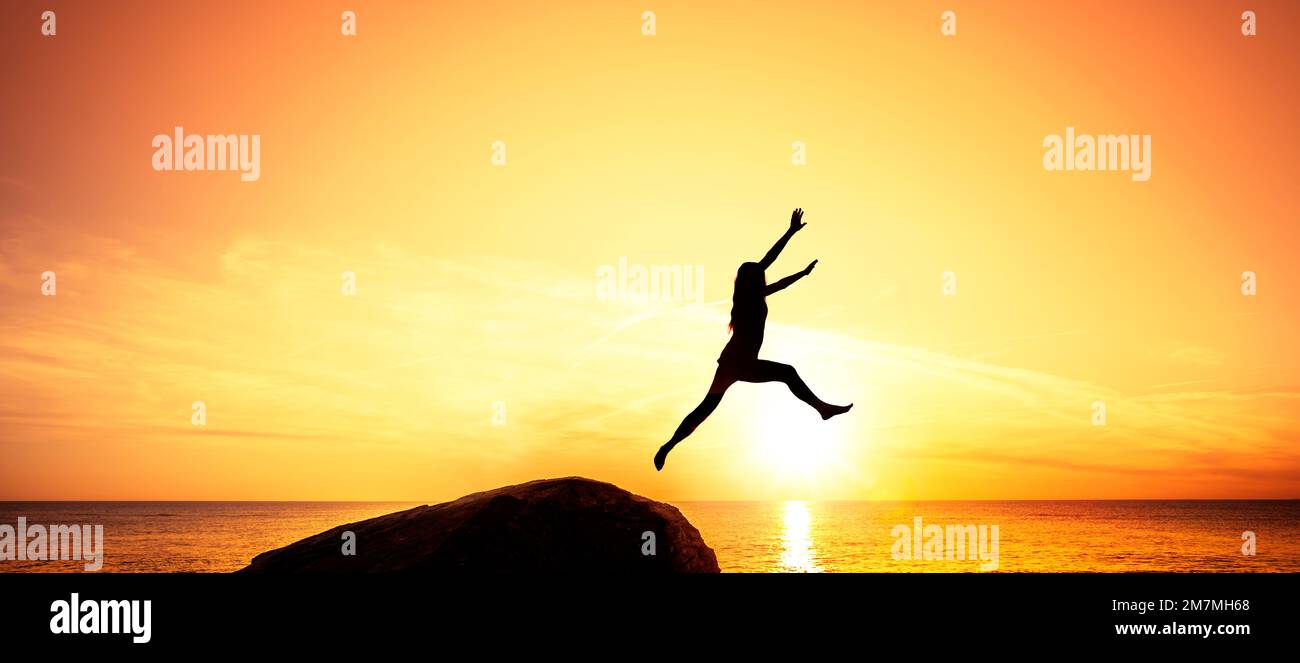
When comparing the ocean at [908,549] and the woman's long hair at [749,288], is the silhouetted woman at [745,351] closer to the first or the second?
the woman's long hair at [749,288]

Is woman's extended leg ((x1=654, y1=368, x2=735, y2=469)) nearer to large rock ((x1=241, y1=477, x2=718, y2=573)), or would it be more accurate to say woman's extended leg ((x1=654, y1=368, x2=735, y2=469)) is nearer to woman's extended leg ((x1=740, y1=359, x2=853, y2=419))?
woman's extended leg ((x1=740, y1=359, x2=853, y2=419))

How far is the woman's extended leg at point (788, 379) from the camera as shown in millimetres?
8938

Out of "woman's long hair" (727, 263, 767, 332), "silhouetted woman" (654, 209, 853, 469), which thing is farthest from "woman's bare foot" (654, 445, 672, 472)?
"woman's long hair" (727, 263, 767, 332)

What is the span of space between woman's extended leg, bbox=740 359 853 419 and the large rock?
333 centimetres

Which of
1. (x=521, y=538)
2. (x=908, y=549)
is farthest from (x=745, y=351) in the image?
(x=908, y=549)

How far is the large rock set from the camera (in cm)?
1002

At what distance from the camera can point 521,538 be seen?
1028 centimetres

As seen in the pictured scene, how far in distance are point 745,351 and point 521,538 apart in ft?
13.3

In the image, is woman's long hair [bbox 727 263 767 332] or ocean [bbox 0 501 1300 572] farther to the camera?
ocean [bbox 0 501 1300 572]

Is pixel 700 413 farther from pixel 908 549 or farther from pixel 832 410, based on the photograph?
pixel 908 549

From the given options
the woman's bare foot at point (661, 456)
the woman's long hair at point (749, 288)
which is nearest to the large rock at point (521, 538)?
the woman's bare foot at point (661, 456)
